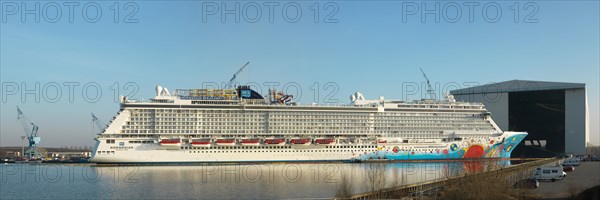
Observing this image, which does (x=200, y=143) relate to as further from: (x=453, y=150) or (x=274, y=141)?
(x=453, y=150)

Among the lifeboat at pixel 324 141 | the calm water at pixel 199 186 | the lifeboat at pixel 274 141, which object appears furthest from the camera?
the lifeboat at pixel 324 141

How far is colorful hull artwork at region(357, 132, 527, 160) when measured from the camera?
205 ft

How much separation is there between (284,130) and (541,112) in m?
43.8

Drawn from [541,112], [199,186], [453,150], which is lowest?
[453,150]

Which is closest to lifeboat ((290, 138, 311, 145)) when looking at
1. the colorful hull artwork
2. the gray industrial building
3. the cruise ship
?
the cruise ship

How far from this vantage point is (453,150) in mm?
65188

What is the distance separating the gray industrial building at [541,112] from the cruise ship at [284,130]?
13.8 m

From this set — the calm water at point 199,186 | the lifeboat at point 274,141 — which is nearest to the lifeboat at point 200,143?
the lifeboat at point 274,141

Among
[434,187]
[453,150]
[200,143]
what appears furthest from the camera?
[453,150]

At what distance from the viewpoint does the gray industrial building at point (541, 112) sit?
250ft

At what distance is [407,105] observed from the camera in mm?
67938

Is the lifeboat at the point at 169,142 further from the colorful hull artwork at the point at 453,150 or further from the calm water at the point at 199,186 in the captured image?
the colorful hull artwork at the point at 453,150

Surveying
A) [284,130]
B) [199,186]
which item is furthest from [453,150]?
[199,186]

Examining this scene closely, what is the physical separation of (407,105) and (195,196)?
44.1 meters
